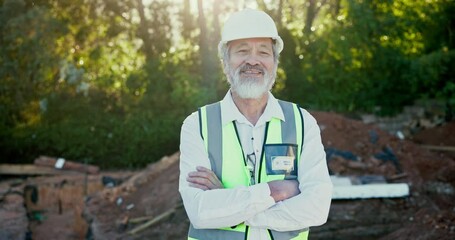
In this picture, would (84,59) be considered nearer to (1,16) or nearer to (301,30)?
(1,16)

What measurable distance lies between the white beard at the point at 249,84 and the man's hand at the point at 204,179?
41cm

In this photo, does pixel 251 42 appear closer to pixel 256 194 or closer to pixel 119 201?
pixel 256 194

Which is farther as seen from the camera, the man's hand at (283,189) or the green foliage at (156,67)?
the green foliage at (156,67)

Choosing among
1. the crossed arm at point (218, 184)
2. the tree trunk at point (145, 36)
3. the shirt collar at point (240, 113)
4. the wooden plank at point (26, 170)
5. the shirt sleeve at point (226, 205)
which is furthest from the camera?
the tree trunk at point (145, 36)

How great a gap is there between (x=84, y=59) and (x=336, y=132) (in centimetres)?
778

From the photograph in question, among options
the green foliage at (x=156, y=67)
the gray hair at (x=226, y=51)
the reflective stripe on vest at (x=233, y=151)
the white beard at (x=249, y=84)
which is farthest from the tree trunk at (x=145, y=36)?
the reflective stripe on vest at (x=233, y=151)

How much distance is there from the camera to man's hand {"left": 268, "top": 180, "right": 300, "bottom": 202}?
8.31 feet

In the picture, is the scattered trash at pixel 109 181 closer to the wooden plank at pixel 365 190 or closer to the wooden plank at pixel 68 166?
the wooden plank at pixel 68 166

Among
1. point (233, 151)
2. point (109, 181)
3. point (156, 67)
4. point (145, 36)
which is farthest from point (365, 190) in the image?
point (145, 36)

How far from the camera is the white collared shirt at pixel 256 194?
2465 millimetres

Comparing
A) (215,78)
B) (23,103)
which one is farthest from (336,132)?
(23,103)

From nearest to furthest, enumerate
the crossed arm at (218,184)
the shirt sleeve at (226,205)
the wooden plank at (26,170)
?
the shirt sleeve at (226,205) < the crossed arm at (218,184) < the wooden plank at (26,170)

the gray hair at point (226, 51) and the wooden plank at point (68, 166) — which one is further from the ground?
the gray hair at point (226, 51)

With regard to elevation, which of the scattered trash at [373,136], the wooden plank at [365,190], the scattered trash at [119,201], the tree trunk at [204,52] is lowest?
the scattered trash at [119,201]
